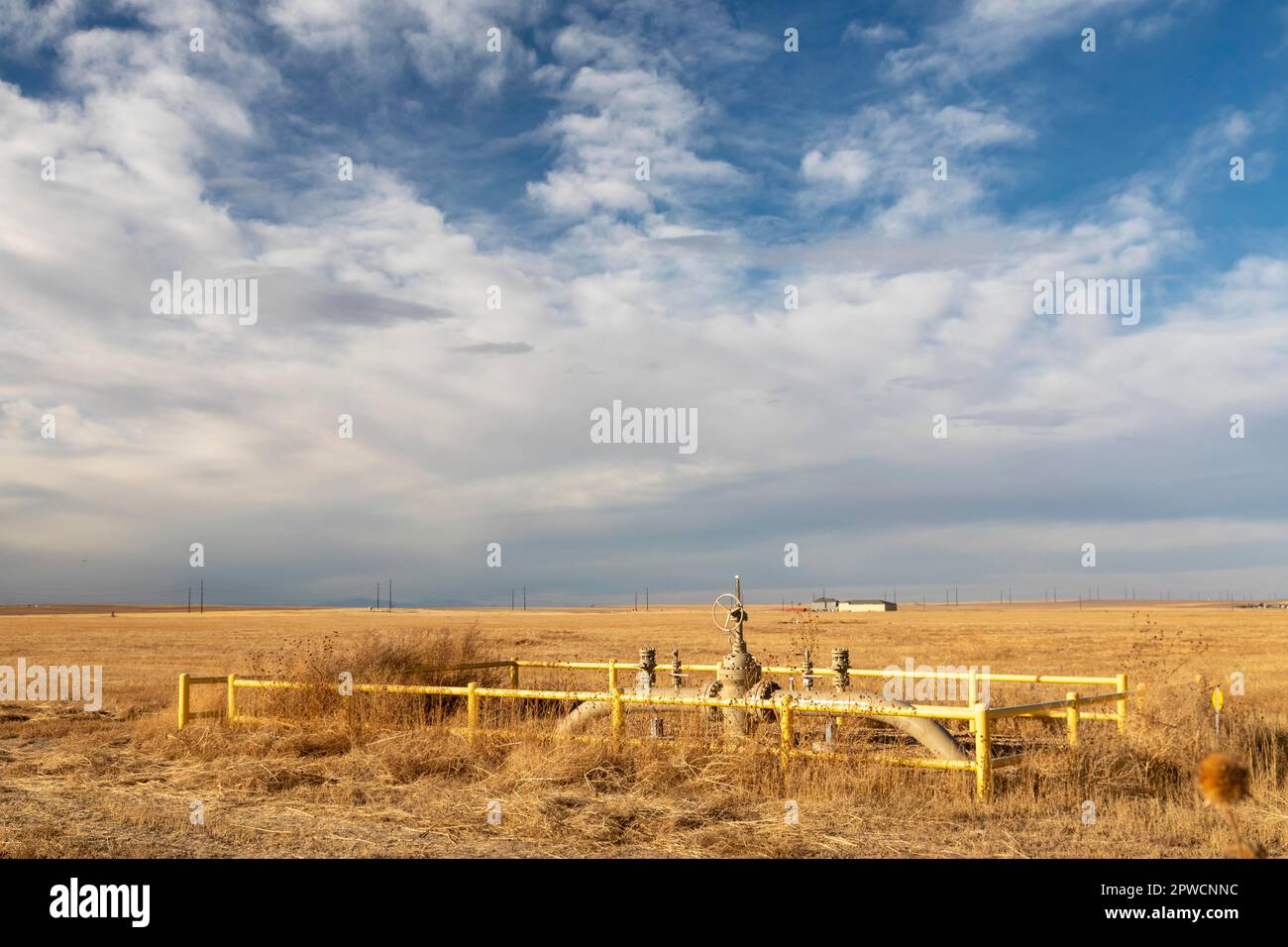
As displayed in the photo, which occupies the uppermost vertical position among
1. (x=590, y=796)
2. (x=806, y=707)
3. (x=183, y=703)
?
(x=806, y=707)

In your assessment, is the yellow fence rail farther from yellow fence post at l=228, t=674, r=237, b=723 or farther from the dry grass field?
the dry grass field

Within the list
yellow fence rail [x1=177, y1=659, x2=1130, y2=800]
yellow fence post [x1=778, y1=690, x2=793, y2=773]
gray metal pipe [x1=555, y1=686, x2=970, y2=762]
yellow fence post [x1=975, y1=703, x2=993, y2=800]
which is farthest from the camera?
gray metal pipe [x1=555, y1=686, x2=970, y2=762]

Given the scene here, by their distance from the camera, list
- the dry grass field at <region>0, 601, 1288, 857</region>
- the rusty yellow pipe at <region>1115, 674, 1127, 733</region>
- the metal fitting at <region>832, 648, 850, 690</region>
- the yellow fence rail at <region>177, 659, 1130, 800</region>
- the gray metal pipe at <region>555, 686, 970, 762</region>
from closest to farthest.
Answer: the dry grass field at <region>0, 601, 1288, 857</region>
the yellow fence rail at <region>177, 659, 1130, 800</region>
the gray metal pipe at <region>555, 686, 970, 762</region>
the rusty yellow pipe at <region>1115, 674, 1127, 733</region>
the metal fitting at <region>832, 648, 850, 690</region>

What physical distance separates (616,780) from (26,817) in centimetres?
518

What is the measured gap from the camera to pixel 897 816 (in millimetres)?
8617

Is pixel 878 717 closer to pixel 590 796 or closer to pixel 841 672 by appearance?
pixel 841 672

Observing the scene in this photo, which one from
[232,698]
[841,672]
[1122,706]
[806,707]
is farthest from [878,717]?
[232,698]

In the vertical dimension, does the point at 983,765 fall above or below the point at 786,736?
below

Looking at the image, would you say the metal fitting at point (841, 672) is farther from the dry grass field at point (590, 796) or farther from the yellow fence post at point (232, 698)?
the yellow fence post at point (232, 698)

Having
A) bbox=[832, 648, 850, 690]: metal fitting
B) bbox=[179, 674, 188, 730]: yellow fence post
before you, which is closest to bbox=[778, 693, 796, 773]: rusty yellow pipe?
bbox=[832, 648, 850, 690]: metal fitting

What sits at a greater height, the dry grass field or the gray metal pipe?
the gray metal pipe

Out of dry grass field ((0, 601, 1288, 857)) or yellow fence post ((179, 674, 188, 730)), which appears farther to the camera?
yellow fence post ((179, 674, 188, 730))

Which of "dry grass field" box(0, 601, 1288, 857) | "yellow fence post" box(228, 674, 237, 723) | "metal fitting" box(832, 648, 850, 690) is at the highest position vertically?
"metal fitting" box(832, 648, 850, 690)
